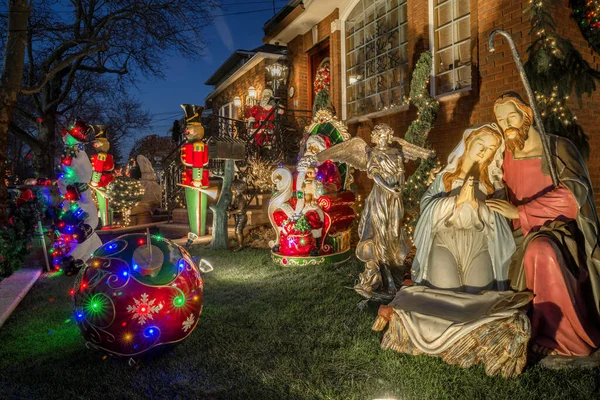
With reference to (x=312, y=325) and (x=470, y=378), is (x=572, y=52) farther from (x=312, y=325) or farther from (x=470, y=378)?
(x=312, y=325)

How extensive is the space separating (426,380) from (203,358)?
70.6 inches

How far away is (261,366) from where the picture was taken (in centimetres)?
329

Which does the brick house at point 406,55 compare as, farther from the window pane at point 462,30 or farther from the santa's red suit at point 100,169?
the santa's red suit at point 100,169

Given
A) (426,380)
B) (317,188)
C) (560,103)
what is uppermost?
(560,103)

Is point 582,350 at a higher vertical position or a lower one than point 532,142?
lower

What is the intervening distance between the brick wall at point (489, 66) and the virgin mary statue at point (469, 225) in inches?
136

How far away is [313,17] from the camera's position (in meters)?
12.0

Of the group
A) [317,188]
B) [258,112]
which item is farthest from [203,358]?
[258,112]

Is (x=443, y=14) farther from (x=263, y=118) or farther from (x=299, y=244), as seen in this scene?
(x=263, y=118)

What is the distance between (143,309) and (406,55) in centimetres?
804

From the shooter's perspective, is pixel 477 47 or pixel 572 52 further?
pixel 477 47

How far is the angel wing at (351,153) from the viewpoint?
5312 mm

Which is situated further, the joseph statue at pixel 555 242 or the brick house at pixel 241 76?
the brick house at pixel 241 76

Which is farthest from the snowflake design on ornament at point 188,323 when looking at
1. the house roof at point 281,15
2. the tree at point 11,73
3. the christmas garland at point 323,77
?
the house roof at point 281,15
